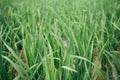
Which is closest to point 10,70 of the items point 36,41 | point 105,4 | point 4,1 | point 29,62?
point 29,62

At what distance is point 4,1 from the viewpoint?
12.9 ft

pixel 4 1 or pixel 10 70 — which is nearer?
pixel 10 70

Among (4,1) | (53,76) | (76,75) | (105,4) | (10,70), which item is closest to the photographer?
(53,76)

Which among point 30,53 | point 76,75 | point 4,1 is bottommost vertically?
point 76,75

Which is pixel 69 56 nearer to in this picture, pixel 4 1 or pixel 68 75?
pixel 68 75

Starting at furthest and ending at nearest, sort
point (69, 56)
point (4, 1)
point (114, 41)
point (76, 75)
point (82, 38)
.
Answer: point (4, 1) < point (114, 41) < point (82, 38) < point (76, 75) < point (69, 56)

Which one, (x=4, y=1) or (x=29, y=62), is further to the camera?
(x=4, y=1)

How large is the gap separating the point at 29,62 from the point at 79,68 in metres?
0.32

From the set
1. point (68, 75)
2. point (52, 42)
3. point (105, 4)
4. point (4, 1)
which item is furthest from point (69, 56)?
point (4, 1)

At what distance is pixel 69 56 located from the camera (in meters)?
1.26

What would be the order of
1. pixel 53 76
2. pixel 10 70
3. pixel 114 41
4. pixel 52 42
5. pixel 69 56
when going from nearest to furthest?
pixel 53 76 → pixel 69 56 → pixel 10 70 → pixel 52 42 → pixel 114 41

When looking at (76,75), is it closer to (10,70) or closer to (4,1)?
(10,70)

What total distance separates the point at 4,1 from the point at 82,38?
258 cm

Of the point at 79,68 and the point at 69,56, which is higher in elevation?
the point at 69,56
